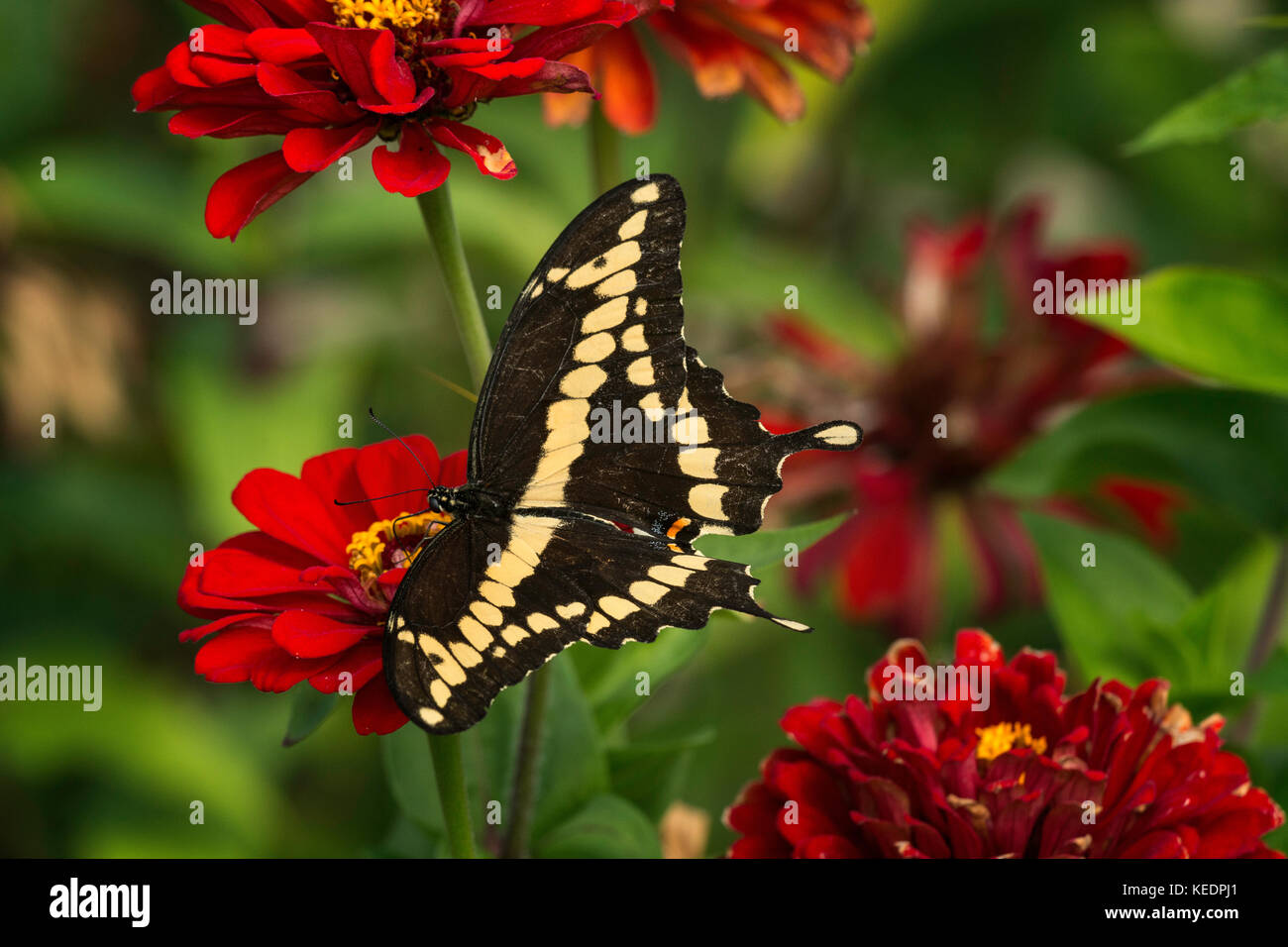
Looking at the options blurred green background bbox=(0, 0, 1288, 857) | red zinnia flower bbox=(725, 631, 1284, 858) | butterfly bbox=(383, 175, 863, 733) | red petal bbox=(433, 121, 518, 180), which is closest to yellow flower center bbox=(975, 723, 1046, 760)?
red zinnia flower bbox=(725, 631, 1284, 858)

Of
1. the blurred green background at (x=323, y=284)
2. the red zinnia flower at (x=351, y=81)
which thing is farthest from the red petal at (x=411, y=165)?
the blurred green background at (x=323, y=284)

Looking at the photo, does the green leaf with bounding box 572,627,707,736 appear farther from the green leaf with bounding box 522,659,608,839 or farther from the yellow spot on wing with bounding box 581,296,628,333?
the yellow spot on wing with bounding box 581,296,628,333

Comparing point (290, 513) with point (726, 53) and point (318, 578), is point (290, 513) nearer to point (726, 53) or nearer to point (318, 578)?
point (318, 578)

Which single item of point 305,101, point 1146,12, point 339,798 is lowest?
point 339,798

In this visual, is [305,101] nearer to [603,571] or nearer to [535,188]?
[603,571]

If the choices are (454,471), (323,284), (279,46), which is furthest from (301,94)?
(323,284)

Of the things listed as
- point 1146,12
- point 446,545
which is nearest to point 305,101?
point 446,545

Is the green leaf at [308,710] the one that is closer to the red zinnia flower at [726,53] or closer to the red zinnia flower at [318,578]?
the red zinnia flower at [318,578]
